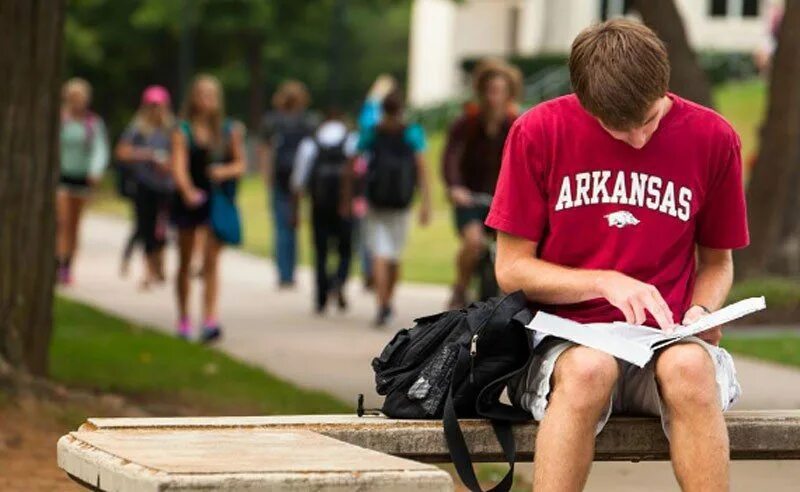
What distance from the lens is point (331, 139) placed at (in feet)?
57.9

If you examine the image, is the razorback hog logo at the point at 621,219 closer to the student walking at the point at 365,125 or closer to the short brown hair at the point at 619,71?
the short brown hair at the point at 619,71

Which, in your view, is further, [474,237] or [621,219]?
[474,237]

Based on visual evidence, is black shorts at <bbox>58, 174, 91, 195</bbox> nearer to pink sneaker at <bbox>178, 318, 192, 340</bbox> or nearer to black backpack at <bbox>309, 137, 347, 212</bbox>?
black backpack at <bbox>309, 137, 347, 212</bbox>

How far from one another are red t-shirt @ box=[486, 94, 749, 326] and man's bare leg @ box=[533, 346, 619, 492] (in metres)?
0.31

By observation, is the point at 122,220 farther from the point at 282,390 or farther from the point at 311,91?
the point at 311,91

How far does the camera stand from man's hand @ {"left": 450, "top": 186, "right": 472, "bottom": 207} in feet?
49.1

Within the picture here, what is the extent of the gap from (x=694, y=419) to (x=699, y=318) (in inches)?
16.7

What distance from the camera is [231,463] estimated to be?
185 inches

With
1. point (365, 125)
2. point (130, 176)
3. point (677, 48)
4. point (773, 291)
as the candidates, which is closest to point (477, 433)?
point (365, 125)

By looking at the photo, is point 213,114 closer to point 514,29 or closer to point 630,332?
point 630,332

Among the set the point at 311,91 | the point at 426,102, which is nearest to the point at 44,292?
the point at 426,102

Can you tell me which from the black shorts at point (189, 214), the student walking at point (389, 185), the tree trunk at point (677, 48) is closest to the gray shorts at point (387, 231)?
the student walking at point (389, 185)

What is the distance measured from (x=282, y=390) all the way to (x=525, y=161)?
19.1 feet

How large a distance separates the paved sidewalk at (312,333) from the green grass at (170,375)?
342 mm
